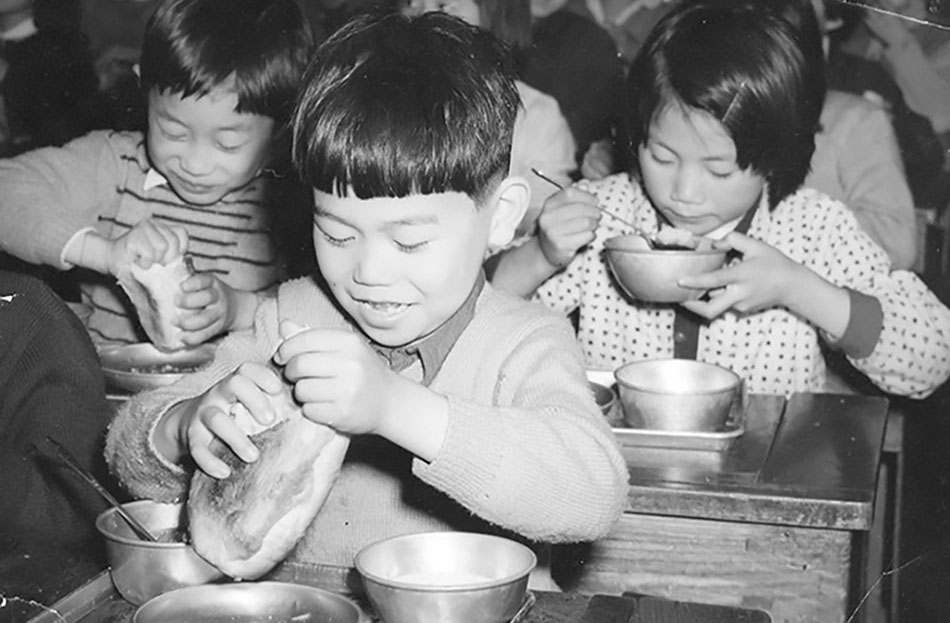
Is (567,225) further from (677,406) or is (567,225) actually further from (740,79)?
(677,406)

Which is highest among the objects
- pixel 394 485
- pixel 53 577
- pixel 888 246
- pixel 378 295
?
pixel 378 295

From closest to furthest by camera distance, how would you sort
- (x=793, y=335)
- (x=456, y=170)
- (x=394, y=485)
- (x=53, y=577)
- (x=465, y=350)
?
(x=53, y=577), (x=456, y=170), (x=465, y=350), (x=394, y=485), (x=793, y=335)

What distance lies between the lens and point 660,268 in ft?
8.30

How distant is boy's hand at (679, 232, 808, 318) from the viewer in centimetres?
260

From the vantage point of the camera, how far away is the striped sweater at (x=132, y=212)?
10.8ft

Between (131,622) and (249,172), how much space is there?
6.56 ft

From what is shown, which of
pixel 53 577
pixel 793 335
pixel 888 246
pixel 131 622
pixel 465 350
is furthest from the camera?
pixel 888 246

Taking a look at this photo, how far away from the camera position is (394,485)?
1.89 m

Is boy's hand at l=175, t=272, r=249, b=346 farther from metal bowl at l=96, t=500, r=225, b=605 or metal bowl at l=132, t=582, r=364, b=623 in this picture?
metal bowl at l=132, t=582, r=364, b=623

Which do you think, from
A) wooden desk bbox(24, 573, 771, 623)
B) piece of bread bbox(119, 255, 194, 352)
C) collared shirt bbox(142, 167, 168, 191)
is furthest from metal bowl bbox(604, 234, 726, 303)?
collared shirt bbox(142, 167, 168, 191)

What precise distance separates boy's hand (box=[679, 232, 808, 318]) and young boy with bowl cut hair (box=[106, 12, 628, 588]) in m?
0.91

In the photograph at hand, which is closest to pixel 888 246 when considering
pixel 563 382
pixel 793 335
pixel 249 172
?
pixel 793 335

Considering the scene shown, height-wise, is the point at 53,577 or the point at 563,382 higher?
the point at 563,382

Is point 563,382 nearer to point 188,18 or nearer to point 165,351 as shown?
point 165,351
